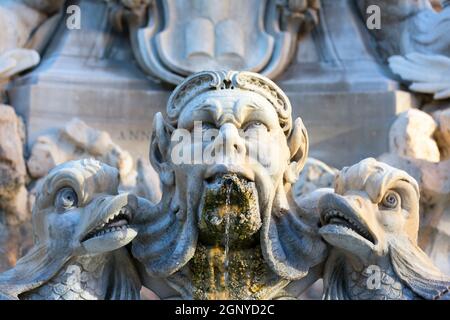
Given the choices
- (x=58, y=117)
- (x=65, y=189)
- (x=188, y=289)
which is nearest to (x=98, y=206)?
(x=65, y=189)

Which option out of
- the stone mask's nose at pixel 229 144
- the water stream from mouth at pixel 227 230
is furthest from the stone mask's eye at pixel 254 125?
the water stream from mouth at pixel 227 230

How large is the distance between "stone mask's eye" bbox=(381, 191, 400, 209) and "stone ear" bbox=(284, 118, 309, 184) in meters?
0.45

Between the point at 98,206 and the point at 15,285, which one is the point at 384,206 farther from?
the point at 15,285

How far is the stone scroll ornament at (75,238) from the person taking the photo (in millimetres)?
5926

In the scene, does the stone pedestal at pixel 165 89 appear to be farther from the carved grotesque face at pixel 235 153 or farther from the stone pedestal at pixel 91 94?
the carved grotesque face at pixel 235 153

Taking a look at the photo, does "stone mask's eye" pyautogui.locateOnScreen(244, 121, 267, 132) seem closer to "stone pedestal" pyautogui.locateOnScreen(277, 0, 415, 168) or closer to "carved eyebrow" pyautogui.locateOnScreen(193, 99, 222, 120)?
"carved eyebrow" pyautogui.locateOnScreen(193, 99, 222, 120)

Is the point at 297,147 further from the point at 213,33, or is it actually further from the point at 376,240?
the point at 213,33

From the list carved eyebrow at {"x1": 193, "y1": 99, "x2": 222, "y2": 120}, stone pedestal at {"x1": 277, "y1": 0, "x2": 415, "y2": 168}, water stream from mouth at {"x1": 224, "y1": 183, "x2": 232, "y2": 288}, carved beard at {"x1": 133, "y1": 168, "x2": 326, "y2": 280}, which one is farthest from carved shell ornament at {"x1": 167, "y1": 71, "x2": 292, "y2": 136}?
stone pedestal at {"x1": 277, "y1": 0, "x2": 415, "y2": 168}

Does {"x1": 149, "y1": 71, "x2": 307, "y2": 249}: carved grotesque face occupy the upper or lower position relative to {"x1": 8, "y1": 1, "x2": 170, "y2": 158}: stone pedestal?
upper

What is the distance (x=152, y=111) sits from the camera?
816 centimetres

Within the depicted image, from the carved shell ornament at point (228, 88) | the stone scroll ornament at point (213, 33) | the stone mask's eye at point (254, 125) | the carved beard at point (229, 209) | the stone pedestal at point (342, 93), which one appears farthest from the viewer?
the stone scroll ornament at point (213, 33)

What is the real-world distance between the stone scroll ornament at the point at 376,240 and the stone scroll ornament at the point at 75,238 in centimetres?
98

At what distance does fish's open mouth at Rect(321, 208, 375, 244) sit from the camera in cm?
592

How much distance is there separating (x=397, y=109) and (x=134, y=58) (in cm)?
178
